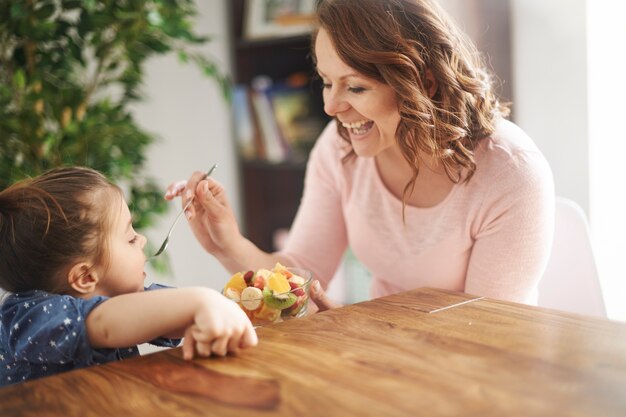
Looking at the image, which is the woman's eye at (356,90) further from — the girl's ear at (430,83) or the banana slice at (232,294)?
the banana slice at (232,294)

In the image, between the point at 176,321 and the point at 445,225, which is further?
the point at 445,225

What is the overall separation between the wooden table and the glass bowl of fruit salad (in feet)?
0.24

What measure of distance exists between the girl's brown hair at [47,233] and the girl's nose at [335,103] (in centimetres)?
54

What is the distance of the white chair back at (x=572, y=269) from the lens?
1.57m

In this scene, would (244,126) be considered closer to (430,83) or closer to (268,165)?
(268,165)

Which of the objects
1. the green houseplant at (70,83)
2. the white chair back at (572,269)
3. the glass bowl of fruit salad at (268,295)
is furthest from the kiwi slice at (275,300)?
the green houseplant at (70,83)

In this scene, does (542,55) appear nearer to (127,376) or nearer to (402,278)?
(402,278)

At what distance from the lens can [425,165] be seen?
1632mm

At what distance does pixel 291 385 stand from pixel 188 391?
12 cm

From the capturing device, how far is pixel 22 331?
105 centimetres

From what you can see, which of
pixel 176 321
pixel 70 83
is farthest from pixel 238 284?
pixel 70 83

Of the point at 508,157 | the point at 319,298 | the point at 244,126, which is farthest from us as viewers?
the point at 244,126

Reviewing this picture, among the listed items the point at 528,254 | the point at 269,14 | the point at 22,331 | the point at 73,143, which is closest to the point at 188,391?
the point at 22,331

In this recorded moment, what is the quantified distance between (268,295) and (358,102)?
538 mm
